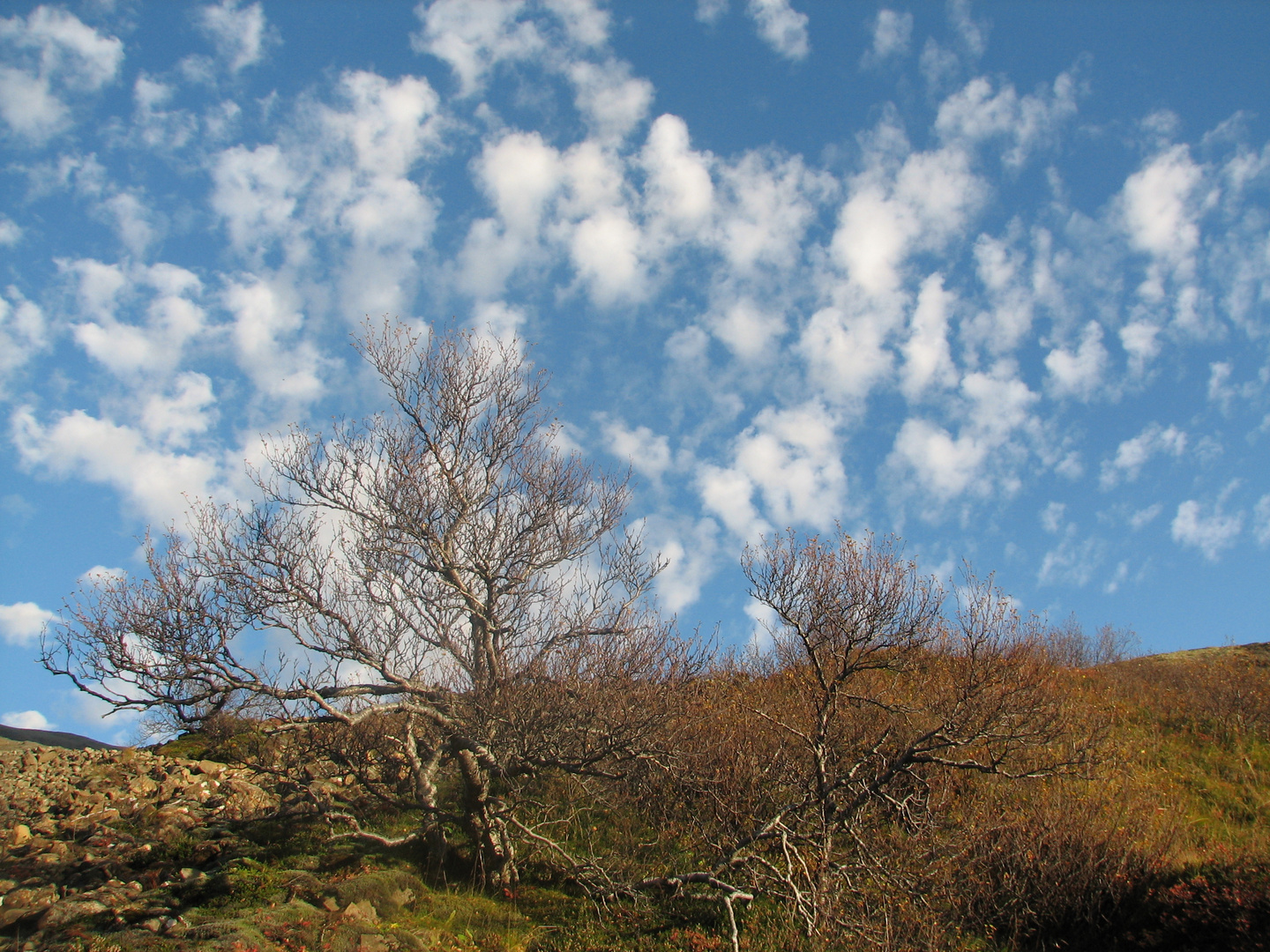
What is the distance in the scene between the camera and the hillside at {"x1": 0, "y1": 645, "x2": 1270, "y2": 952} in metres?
8.70

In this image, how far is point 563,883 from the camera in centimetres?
1172

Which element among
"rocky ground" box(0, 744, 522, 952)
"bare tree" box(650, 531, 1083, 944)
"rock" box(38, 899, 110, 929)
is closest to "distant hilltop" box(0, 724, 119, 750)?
"rocky ground" box(0, 744, 522, 952)

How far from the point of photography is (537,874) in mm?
12047

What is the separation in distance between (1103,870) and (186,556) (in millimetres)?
15249

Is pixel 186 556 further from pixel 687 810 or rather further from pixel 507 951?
pixel 687 810

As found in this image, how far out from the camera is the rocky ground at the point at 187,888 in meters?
8.38

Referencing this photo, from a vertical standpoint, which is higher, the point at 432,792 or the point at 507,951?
the point at 432,792

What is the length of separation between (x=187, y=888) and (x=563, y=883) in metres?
5.77

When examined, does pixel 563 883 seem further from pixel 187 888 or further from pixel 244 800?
pixel 244 800

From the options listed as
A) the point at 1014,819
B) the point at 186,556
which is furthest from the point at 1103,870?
the point at 186,556

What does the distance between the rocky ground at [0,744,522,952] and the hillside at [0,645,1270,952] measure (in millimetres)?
36

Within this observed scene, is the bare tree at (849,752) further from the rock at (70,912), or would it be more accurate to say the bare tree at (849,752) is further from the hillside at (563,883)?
the rock at (70,912)

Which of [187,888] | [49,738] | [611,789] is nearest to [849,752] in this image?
[611,789]

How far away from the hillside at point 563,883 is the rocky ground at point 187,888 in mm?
36
